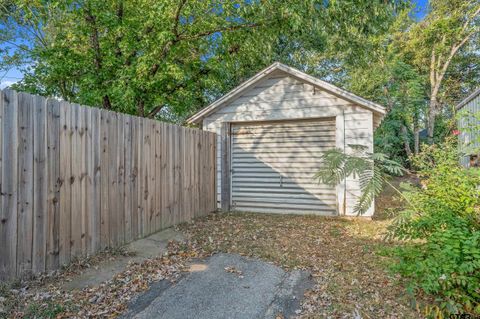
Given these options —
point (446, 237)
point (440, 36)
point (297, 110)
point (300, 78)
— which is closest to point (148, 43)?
point (300, 78)

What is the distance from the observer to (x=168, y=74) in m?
8.70

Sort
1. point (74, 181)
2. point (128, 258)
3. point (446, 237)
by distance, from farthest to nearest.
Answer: point (128, 258)
point (74, 181)
point (446, 237)

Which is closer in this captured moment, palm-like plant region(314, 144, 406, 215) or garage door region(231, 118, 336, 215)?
palm-like plant region(314, 144, 406, 215)

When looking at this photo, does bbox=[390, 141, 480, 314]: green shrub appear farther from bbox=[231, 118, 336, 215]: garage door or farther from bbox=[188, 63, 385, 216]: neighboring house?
bbox=[231, 118, 336, 215]: garage door

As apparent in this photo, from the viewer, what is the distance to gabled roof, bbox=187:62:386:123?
244 inches

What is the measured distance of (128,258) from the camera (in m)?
3.76

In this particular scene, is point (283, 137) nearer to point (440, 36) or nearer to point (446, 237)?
point (446, 237)

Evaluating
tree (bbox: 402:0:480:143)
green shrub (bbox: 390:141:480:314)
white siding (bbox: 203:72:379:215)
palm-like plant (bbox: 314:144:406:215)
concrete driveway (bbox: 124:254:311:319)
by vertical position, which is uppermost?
tree (bbox: 402:0:480:143)

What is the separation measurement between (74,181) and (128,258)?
46.0 inches

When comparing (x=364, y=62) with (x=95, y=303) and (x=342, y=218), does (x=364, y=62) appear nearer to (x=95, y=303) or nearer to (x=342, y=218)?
(x=342, y=218)

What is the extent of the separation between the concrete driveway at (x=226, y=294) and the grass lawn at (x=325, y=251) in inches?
8.5

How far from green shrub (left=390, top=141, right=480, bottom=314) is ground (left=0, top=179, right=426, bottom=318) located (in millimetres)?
276

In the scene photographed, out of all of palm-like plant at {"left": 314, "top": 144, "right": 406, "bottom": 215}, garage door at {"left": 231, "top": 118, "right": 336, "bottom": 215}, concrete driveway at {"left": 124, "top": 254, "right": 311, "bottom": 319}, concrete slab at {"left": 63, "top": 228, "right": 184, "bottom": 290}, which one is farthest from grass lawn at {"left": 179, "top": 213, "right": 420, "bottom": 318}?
palm-like plant at {"left": 314, "top": 144, "right": 406, "bottom": 215}

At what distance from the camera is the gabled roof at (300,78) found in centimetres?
619
